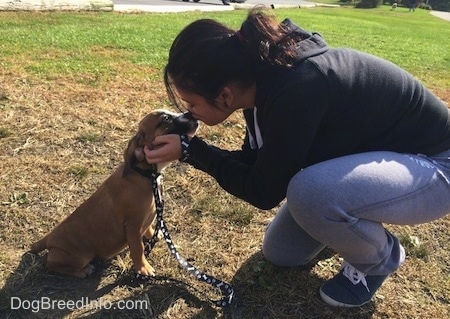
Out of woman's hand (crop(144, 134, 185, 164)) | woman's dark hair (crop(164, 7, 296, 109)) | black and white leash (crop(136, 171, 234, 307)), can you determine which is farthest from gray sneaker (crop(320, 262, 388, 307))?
woman's dark hair (crop(164, 7, 296, 109))

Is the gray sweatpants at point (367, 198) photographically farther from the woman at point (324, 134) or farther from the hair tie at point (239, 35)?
the hair tie at point (239, 35)

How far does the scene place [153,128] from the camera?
9.16ft

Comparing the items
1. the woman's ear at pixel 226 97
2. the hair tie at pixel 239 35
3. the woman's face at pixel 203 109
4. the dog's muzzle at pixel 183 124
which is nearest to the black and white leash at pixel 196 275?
the dog's muzzle at pixel 183 124

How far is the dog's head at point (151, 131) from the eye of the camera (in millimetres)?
2754

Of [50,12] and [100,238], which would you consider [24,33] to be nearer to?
[50,12]

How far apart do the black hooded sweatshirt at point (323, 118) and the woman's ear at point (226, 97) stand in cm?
12

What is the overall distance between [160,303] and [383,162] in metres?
1.37

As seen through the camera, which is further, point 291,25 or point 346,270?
point 346,270

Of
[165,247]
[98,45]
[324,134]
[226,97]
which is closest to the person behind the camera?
[226,97]

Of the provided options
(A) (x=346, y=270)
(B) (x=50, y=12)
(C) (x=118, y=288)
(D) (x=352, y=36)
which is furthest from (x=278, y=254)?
(D) (x=352, y=36)

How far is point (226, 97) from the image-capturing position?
2182 mm

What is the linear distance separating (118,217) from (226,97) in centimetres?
108

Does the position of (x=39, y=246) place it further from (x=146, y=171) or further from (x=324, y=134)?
(x=324, y=134)

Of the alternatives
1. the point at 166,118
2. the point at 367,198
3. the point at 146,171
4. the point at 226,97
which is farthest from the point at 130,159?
the point at 367,198
